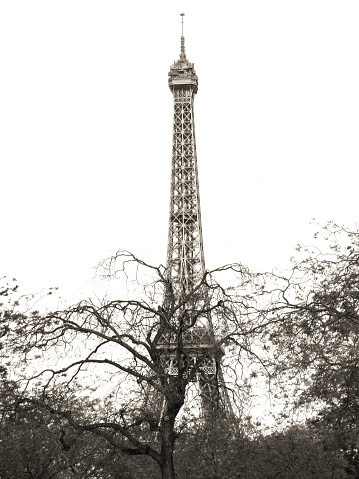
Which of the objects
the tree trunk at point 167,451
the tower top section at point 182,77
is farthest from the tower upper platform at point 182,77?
the tree trunk at point 167,451

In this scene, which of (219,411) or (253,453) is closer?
(219,411)

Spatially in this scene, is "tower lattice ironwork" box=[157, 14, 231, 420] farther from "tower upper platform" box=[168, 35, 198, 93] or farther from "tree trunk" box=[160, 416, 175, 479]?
"tree trunk" box=[160, 416, 175, 479]

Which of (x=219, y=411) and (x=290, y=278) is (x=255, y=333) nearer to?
(x=290, y=278)

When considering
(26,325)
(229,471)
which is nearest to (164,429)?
(26,325)

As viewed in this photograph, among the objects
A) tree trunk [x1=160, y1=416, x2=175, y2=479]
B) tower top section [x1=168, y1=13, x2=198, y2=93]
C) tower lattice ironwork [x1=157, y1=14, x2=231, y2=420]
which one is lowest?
tree trunk [x1=160, y1=416, x2=175, y2=479]

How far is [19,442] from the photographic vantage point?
42.0 ft

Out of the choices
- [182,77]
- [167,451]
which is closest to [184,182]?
[182,77]

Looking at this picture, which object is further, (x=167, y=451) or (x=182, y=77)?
(x=182, y=77)

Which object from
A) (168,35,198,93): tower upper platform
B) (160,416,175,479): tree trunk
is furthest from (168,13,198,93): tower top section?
(160,416,175,479): tree trunk

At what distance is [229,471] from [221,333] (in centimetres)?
785

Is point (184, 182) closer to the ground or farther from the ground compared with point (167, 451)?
farther from the ground

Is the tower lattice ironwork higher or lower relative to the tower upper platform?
lower

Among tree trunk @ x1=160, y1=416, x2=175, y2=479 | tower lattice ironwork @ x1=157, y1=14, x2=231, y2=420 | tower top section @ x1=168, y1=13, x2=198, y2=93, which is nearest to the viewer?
tree trunk @ x1=160, y1=416, x2=175, y2=479

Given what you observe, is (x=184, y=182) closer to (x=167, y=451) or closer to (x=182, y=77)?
(x=182, y=77)
